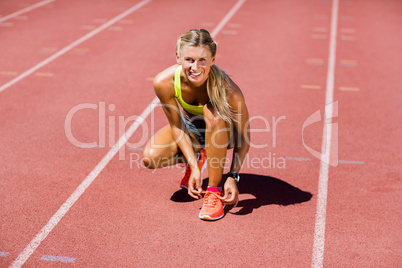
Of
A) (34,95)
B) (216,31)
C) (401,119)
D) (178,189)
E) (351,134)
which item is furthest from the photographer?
(216,31)

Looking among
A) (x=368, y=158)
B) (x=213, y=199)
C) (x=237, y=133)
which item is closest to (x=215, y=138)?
(x=237, y=133)

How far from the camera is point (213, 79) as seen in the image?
4438 millimetres

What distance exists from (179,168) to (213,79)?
1.48m

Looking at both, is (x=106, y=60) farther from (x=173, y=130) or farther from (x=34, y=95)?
(x=173, y=130)

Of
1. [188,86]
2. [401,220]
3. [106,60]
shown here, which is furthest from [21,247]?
[106,60]

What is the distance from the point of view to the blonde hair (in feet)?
14.1

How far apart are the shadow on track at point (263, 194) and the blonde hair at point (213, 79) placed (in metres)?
0.90

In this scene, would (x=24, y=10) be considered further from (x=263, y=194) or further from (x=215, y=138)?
(x=215, y=138)

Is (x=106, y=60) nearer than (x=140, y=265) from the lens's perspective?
No

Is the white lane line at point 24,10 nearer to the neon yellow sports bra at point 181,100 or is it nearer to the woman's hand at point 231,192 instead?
the neon yellow sports bra at point 181,100

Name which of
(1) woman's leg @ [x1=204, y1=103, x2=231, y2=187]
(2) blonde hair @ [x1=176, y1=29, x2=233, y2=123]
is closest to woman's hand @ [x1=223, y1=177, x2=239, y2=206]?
(1) woman's leg @ [x1=204, y1=103, x2=231, y2=187]

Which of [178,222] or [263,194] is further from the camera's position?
[263,194]

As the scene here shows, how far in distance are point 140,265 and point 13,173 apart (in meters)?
2.09

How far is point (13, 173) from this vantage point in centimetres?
545
